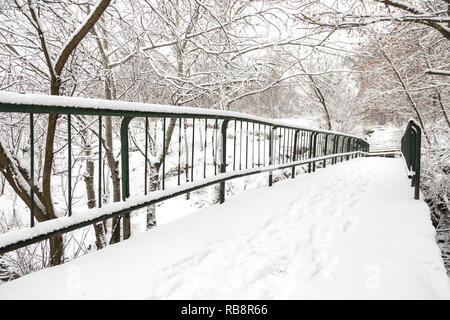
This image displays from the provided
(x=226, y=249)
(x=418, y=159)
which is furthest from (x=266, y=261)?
(x=418, y=159)

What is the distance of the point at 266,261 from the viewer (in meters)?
2.33

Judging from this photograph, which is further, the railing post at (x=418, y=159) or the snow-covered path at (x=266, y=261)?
the railing post at (x=418, y=159)

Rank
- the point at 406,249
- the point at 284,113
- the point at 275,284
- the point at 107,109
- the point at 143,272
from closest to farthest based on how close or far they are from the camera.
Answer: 1. the point at 275,284
2. the point at 143,272
3. the point at 107,109
4. the point at 406,249
5. the point at 284,113

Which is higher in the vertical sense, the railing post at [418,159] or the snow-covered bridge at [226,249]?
the railing post at [418,159]

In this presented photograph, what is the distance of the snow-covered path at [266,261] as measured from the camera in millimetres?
1906

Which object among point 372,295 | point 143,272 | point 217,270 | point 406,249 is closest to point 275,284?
point 217,270

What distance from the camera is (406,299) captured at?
1.83 meters

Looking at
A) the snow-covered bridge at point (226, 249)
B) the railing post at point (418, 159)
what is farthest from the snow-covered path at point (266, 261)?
the railing post at point (418, 159)

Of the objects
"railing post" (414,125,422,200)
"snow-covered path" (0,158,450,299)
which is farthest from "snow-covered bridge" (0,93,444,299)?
"railing post" (414,125,422,200)

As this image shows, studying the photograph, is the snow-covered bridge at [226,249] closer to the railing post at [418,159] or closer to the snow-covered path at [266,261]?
the snow-covered path at [266,261]

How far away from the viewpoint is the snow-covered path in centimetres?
191

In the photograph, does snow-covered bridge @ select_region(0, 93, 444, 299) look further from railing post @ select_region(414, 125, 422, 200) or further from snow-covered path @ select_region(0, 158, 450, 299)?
railing post @ select_region(414, 125, 422, 200)

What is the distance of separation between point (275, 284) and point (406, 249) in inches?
53.0
